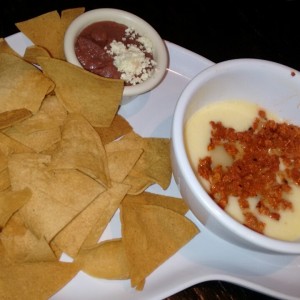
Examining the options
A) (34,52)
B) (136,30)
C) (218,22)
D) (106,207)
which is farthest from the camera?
(218,22)

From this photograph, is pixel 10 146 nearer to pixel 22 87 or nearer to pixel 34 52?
pixel 22 87

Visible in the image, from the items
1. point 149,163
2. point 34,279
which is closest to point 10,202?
point 34,279

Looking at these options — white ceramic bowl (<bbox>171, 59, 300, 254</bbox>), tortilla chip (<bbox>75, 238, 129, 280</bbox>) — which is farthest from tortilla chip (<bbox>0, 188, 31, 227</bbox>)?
white ceramic bowl (<bbox>171, 59, 300, 254</bbox>)

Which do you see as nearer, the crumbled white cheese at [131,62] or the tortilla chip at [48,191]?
the tortilla chip at [48,191]

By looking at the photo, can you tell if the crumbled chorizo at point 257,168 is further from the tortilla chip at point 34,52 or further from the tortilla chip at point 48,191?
the tortilla chip at point 34,52

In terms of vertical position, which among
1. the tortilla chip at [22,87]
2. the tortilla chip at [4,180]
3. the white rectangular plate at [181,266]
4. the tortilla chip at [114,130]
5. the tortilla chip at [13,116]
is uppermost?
the tortilla chip at [22,87]

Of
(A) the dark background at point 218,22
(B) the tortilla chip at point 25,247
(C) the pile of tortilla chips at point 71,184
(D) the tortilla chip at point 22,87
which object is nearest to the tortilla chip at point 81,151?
(C) the pile of tortilla chips at point 71,184

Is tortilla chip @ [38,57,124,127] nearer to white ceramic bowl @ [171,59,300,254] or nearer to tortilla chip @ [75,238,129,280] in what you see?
white ceramic bowl @ [171,59,300,254]
